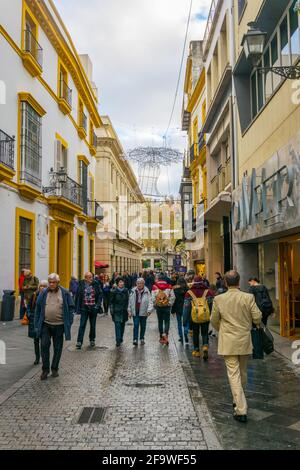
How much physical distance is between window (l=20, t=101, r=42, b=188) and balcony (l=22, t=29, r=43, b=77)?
135 cm

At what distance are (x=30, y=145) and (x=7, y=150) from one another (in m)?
2.36

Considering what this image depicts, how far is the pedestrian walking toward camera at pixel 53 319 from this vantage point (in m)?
7.59

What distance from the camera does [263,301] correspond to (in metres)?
9.45

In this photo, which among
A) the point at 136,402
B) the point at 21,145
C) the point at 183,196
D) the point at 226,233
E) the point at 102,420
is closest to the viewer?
the point at 102,420

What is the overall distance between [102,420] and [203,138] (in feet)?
64.5

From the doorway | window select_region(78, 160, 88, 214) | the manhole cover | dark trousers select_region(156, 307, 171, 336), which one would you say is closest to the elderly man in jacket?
dark trousers select_region(156, 307, 171, 336)

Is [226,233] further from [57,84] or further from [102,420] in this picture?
[102,420]

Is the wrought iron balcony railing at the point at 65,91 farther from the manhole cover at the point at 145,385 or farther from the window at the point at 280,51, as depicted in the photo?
the manhole cover at the point at 145,385

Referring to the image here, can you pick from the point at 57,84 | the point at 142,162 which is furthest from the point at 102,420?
the point at 57,84

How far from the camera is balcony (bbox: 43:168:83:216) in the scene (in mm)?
18781

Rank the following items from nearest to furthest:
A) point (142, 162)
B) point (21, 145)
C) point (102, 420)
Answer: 1. point (102, 420)
2. point (21, 145)
3. point (142, 162)

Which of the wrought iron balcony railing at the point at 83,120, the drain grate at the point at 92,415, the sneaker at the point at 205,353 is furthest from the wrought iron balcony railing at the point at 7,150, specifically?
the wrought iron balcony railing at the point at 83,120

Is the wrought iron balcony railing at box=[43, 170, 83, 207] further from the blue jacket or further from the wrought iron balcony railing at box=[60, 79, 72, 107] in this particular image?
the blue jacket

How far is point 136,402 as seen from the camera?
19.8ft
